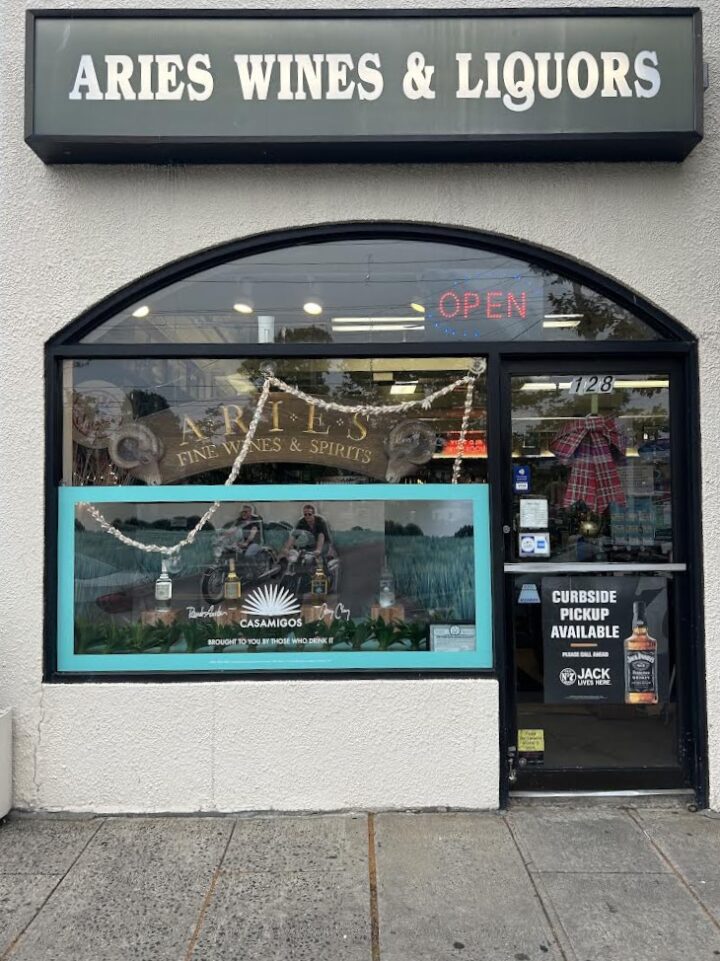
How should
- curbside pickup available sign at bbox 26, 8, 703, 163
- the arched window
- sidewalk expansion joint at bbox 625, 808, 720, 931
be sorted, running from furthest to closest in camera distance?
the arched window, curbside pickup available sign at bbox 26, 8, 703, 163, sidewalk expansion joint at bbox 625, 808, 720, 931

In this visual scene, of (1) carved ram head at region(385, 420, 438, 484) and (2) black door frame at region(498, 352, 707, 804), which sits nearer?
(2) black door frame at region(498, 352, 707, 804)

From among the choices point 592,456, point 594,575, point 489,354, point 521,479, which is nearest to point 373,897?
point 594,575

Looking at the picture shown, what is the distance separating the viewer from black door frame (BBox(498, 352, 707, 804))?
4.11m

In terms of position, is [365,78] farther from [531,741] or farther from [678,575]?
[531,741]

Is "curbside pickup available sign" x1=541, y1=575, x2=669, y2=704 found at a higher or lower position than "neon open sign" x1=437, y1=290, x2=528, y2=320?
lower

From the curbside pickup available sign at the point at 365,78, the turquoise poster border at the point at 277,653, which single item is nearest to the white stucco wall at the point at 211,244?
the turquoise poster border at the point at 277,653

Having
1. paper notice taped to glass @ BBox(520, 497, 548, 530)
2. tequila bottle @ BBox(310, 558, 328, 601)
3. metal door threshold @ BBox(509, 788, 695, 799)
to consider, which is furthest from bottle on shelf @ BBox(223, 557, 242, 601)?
metal door threshold @ BBox(509, 788, 695, 799)

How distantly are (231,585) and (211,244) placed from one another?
2.07 metres

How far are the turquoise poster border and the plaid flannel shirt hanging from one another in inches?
22.6

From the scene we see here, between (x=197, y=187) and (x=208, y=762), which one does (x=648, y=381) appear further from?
(x=208, y=762)

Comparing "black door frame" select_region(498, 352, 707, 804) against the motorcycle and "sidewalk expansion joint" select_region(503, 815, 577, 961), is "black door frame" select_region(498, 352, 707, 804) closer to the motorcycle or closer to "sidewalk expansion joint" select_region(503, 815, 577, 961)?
"sidewalk expansion joint" select_region(503, 815, 577, 961)

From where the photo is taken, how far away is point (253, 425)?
425 centimetres

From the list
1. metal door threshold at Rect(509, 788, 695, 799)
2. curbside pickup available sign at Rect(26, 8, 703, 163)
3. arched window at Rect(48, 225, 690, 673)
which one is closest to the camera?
curbside pickup available sign at Rect(26, 8, 703, 163)

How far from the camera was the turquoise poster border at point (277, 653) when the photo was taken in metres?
4.12
